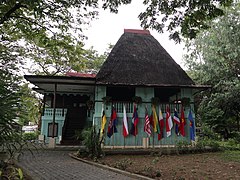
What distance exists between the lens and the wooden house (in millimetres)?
12773

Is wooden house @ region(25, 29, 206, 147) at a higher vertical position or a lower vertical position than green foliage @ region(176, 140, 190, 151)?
higher

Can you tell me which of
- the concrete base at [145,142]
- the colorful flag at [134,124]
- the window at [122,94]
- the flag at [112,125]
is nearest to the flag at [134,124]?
the colorful flag at [134,124]

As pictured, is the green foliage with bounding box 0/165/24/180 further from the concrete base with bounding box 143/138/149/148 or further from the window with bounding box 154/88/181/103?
A: the window with bounding box 154/88/181/103

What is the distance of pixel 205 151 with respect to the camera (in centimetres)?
1135

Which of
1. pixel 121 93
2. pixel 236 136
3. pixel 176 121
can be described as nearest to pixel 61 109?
pixel 121 93

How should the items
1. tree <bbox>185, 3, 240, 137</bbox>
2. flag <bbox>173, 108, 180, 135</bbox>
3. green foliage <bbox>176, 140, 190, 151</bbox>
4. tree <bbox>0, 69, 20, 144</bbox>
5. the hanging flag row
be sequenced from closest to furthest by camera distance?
tree <bbox>0, 69, 20, 144</bbox> → green foliage <bbox>176, 140, 190, 151</bbox> → the hanging flag row → flag <bbox>173, 108, 180, 135</bbox> → tree <bbox>185, 3, 240, 137</bbox>

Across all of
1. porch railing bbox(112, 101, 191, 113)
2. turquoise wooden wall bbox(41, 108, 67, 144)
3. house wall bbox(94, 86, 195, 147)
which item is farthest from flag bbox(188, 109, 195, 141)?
turquoise wooden wall bbox(41, 108, 67, 144)

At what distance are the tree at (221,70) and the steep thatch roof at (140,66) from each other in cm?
460

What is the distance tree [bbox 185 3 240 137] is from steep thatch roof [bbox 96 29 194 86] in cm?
460

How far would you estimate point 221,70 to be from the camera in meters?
17.9

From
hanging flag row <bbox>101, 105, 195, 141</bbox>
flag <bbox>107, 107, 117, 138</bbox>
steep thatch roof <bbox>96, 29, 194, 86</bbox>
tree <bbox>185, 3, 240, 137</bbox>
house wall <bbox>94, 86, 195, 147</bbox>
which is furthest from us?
tree <bbox>185, 3, 240, 137</bbox>

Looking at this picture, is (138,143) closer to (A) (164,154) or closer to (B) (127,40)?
(A) (164,154)

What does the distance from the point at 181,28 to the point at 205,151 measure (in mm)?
7871

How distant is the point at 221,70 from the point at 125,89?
8.67 m
